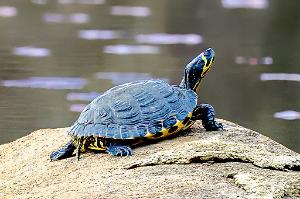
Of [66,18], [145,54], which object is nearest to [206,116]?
[145,54]

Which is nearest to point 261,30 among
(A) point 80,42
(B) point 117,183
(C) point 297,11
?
(C) point 297,11

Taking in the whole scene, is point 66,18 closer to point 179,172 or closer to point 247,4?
point 247,4

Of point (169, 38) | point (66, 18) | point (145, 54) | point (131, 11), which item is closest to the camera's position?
point (145, 54)

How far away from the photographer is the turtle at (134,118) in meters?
2.92

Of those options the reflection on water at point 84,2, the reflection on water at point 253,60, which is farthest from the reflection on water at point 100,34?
the reflection on water at point 84,2

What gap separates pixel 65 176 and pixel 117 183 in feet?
1.12

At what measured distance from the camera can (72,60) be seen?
658 centimetres

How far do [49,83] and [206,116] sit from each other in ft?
9.28

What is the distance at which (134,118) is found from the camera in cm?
294

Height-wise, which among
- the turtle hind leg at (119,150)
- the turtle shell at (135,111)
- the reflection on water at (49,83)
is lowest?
the reflection on water at (49,83)

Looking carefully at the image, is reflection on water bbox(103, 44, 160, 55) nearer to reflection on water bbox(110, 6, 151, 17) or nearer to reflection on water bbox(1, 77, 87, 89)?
reflection on water bbox(1, 77, 87, 89)

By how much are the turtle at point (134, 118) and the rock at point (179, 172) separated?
39 mm

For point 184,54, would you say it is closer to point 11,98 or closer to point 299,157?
point 11,98

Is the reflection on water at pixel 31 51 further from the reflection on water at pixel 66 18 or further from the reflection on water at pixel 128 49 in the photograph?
the reflection on water at pixel 66 18
